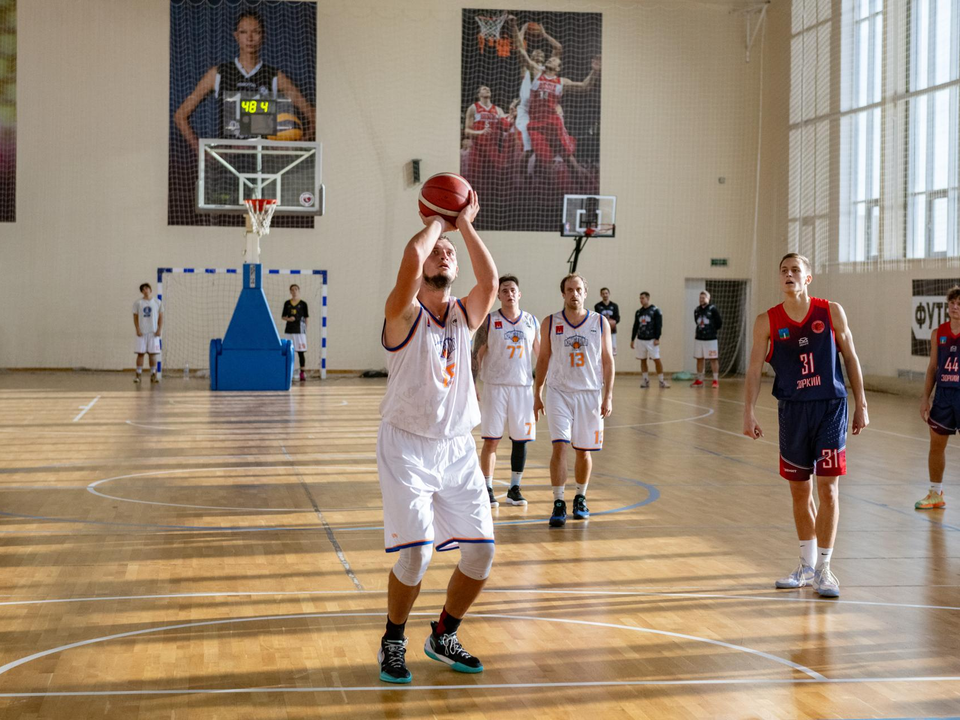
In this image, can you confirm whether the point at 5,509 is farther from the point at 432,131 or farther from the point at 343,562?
the point at 432,131

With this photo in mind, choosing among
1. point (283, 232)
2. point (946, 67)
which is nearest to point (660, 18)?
point (946, 67)

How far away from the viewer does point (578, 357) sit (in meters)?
7.70

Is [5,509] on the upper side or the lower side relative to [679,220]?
lower

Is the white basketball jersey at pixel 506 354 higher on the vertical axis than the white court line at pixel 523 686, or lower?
higher

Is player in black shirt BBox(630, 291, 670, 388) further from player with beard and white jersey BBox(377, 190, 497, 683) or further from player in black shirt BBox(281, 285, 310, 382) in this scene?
player with beard and white jersey BBox(377, 190, 497, 683)

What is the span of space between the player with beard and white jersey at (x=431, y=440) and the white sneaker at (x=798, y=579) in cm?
233

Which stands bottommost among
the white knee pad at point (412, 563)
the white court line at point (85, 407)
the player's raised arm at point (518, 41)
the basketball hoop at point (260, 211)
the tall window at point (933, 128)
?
the white court line at point (85, 407)

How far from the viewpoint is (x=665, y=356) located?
2462 cm

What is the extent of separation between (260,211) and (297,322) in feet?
9.80

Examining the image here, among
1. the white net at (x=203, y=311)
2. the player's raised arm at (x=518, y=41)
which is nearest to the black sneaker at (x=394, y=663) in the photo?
the white net at (x=203, y=311)

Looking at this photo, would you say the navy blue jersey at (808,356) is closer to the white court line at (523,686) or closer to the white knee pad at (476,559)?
the white court line at (523,686)

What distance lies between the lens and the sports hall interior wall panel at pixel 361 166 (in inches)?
885

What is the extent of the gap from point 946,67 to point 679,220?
7.41 meters

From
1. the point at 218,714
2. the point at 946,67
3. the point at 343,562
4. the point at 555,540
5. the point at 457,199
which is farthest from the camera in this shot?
the point at 946,67
